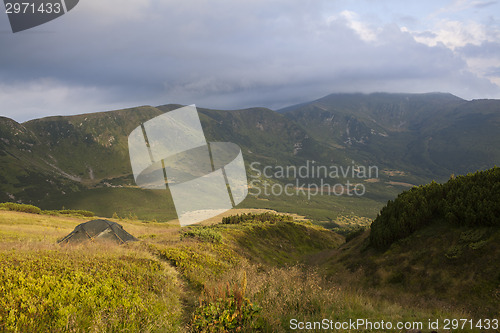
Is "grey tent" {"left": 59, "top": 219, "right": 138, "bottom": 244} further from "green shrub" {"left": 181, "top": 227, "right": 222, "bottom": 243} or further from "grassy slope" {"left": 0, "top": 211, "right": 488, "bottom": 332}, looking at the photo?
"grassy slope" {"left": 0, "top": 211, "right": 488, "bottom": 332}

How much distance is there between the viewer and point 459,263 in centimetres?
1823

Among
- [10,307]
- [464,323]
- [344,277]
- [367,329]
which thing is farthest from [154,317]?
[344,277]

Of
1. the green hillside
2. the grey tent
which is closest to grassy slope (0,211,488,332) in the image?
the green hillside

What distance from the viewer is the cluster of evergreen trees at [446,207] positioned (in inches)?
813

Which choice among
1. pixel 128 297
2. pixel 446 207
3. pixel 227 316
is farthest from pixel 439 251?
pixel 128 297

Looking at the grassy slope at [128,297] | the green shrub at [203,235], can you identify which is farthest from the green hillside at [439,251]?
the green shrub at [203,235]

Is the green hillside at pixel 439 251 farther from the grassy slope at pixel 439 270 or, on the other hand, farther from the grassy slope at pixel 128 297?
the grassy slope at pixel 128 297

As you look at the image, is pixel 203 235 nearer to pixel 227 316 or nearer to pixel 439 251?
pixel 227 316

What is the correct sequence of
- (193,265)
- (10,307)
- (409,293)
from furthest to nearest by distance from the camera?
(409,293), (193,265), (10,307)

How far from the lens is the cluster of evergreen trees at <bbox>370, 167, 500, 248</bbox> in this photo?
20656 millimetres

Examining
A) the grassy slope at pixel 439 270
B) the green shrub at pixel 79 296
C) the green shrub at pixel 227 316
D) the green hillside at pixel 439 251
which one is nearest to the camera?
the green shrub at pixel 79 296

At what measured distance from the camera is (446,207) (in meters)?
23.9

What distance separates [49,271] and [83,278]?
104cm

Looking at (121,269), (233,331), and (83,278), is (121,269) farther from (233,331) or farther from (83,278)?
(233,331)
